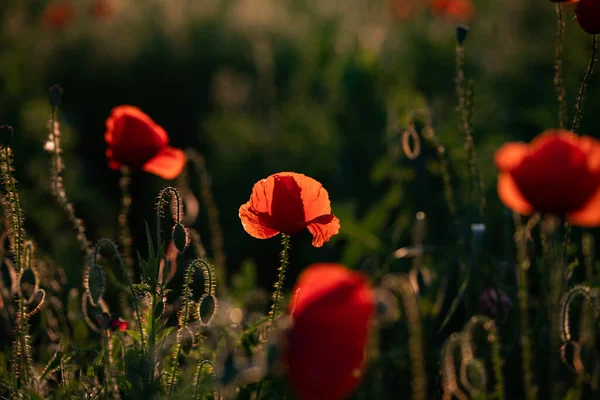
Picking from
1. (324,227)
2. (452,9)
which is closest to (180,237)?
(324,227)

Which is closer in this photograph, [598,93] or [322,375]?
[322,375]

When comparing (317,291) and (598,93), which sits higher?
(598,93)

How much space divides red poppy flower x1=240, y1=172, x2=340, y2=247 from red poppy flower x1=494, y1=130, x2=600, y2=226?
43 centimetres

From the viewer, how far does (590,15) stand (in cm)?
157

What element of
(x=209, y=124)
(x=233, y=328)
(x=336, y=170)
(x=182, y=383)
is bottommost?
(x=182, y=383)

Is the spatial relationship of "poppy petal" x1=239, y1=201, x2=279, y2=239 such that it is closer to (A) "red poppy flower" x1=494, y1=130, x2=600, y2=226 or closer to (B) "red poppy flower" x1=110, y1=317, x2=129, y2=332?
(B) "red poppy flower" x1=110, y1=317, x2=129, y2=332

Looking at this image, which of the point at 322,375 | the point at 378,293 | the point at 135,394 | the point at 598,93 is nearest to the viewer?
the point at 322,375

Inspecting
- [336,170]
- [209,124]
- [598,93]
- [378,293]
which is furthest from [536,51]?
[378,293]

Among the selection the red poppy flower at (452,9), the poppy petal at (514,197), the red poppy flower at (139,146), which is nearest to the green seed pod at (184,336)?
the red poppy flower at (139,146)

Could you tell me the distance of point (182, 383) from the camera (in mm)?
1756

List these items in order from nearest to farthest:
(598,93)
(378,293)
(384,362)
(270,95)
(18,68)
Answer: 1. (378,293)
2. (384,362)
3. (598,93)
4. (18,68)
5. (270,95)

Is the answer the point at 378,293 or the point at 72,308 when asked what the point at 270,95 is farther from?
the point at 378,293

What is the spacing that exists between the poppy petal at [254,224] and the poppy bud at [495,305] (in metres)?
0.60

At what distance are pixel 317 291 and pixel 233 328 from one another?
107cm
